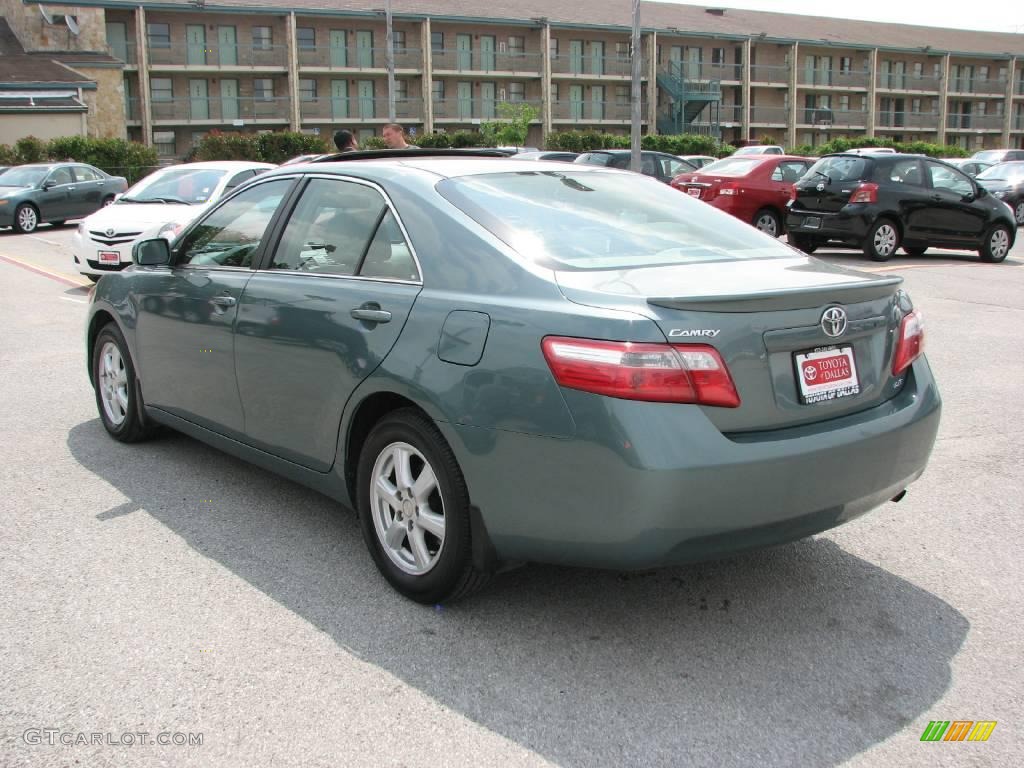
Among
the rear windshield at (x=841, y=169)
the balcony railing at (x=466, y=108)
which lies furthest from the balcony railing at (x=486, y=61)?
the rear windshield at (x=841, y=169)

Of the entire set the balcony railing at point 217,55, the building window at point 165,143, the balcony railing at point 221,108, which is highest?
the balcony railing at point 217,55

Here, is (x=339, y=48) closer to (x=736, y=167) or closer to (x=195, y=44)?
(x=195, y=44)

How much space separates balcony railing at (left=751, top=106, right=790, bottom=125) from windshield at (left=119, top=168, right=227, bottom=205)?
54.7 metres

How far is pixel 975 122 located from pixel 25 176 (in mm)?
66482

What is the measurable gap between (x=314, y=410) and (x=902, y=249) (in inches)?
655

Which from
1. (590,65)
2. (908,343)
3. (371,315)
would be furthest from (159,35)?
(908,343)

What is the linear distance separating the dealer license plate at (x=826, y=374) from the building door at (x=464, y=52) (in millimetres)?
55900

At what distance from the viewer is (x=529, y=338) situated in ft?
10.5

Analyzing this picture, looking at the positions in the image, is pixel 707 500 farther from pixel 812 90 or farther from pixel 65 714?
pixel 812 90

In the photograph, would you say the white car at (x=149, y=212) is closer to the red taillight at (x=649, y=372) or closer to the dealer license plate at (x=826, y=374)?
the red taillight at (x=649, y=372)

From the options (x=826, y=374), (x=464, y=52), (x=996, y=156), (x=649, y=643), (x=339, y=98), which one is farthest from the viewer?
(x=464, y=52)

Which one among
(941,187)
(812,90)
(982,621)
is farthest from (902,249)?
(812,90)

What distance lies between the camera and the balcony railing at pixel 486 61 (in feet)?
184

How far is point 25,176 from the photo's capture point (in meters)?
24.5
